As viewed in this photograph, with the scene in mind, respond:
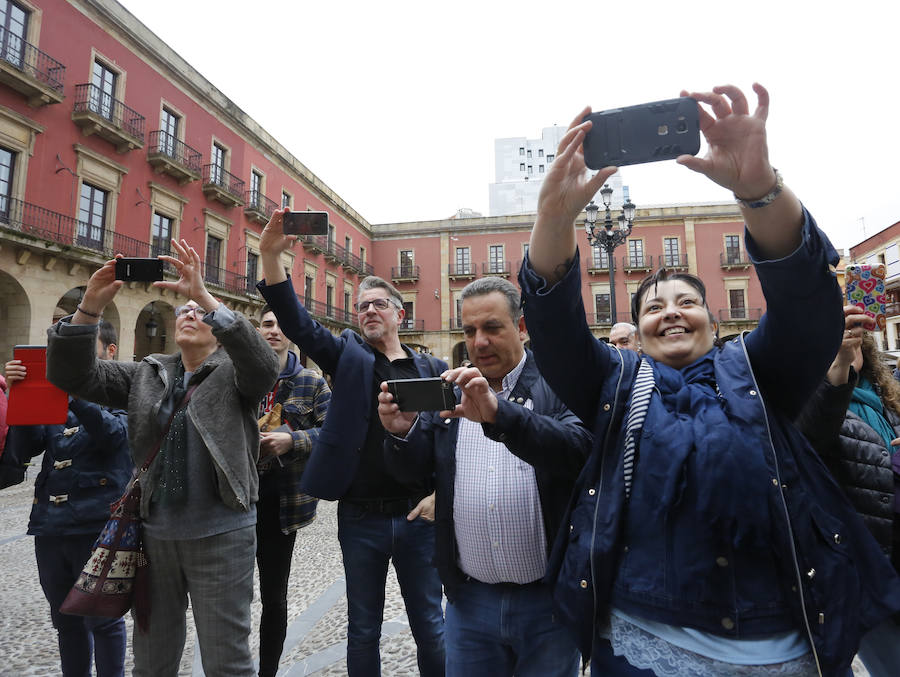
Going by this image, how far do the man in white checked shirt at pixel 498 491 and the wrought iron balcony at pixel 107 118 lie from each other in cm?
1549

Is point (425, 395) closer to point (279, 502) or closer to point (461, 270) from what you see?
point (279, 502)

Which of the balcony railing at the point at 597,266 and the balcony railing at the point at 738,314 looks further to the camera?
the balcony railing at the point at 597,266

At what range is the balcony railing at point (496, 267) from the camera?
29.0 metres

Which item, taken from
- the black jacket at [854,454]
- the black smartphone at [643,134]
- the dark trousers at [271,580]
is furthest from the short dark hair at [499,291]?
the dark trousers at [271,580]

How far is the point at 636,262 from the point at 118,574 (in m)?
29.7

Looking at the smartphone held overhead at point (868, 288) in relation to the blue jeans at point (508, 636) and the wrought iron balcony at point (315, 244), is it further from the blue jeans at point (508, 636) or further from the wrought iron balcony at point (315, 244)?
the wrought iron balcony at point (315, 244)

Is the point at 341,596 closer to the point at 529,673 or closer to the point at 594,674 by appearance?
the point at 529,673

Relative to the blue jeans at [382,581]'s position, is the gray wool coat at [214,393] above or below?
above

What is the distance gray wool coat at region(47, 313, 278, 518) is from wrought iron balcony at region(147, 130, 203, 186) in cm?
1561

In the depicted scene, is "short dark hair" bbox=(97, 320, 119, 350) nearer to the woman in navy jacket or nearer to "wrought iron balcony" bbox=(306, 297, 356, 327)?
the woman in navy jacket

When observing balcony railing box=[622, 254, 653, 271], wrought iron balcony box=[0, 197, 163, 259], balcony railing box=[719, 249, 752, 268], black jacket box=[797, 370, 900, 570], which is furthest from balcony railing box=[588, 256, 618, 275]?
black jacket box=[797, 370, 900, 570]

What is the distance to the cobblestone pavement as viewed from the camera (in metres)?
2.79

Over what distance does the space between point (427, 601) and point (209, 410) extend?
132 centimetres

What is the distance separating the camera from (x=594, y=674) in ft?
4.16
